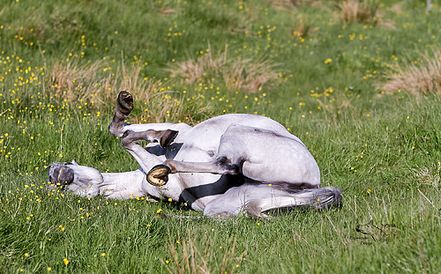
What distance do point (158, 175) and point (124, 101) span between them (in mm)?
1081

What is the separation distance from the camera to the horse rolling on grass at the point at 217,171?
5.38 metres

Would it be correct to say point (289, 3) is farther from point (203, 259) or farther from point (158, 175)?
point (203, 259)

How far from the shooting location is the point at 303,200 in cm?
535

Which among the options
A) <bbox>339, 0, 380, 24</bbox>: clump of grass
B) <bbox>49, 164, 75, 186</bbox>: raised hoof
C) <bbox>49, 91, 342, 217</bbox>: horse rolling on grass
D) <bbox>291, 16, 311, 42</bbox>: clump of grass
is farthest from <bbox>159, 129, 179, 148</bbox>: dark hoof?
<bbox>339, 0, 380, 24</bbox>: clump of grass

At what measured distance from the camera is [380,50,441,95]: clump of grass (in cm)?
1042

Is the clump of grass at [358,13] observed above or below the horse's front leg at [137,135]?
below

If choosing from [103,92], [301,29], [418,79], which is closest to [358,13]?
[301,29]

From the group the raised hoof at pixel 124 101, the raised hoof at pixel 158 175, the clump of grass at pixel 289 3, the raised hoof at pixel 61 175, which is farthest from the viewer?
the clump of grass at pixel 289 3

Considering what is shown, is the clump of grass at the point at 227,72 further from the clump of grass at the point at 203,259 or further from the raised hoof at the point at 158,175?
the clump of grass at the point at 203,259

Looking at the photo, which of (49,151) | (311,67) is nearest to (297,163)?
(49,151)

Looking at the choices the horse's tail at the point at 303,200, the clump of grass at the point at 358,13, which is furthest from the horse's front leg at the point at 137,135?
the clump of grass at the point at 358,13

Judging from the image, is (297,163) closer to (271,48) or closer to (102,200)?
(102,200)

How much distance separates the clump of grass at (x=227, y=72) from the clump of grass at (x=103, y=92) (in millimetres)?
1851

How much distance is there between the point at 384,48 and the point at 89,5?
5.48 m
